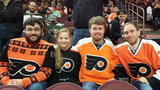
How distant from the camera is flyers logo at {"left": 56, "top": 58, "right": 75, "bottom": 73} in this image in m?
1.60

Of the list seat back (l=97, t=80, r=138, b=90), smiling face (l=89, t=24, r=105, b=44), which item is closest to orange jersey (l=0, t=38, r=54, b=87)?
smiling face (l=89, t=24, r=105, b=44)

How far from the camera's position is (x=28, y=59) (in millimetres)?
1536

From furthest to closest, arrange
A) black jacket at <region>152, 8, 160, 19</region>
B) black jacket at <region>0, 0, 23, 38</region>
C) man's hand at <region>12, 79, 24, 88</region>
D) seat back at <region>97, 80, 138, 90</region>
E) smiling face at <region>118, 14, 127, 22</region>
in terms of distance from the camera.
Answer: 1. black jacket at <region>152, 8, 160, 19</region>
2. smiling face at <region>118, 14, 127, 22</region>
3. black jacket at <region>0, 0, 23, 38</region>
4. man's hand at <region>12, 79, 24, 88</region>
5. seat back at <region>97, 80, 138, 90</region>

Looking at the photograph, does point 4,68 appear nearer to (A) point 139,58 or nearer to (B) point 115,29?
(A) point 139,58

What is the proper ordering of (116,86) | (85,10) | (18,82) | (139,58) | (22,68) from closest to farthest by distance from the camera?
(116,86), (18,82), (22,68), (139,58), (85,10)

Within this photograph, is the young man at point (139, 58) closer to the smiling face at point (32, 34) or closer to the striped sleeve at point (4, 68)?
the smiling face at point (32, 34)

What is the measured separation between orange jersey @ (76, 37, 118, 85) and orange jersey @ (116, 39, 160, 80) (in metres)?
0.14

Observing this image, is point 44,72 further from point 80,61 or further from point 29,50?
point 80,61

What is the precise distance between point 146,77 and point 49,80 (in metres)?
0.99

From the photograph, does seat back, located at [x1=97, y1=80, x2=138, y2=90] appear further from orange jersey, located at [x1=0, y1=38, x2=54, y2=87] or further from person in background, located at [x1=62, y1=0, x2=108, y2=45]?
person in background, located at [x1=62, y1=0, x2=108, y2=45]

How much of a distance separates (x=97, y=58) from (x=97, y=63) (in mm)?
54

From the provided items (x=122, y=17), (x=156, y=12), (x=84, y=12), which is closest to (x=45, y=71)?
(x=84, y=12)

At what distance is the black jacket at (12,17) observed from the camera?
2.13 meters

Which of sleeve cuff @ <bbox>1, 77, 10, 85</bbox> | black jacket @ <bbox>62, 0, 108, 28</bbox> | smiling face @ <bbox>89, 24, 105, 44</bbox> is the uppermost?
black jacket @ <bbox>62, 0, 108, 28</bbox>
